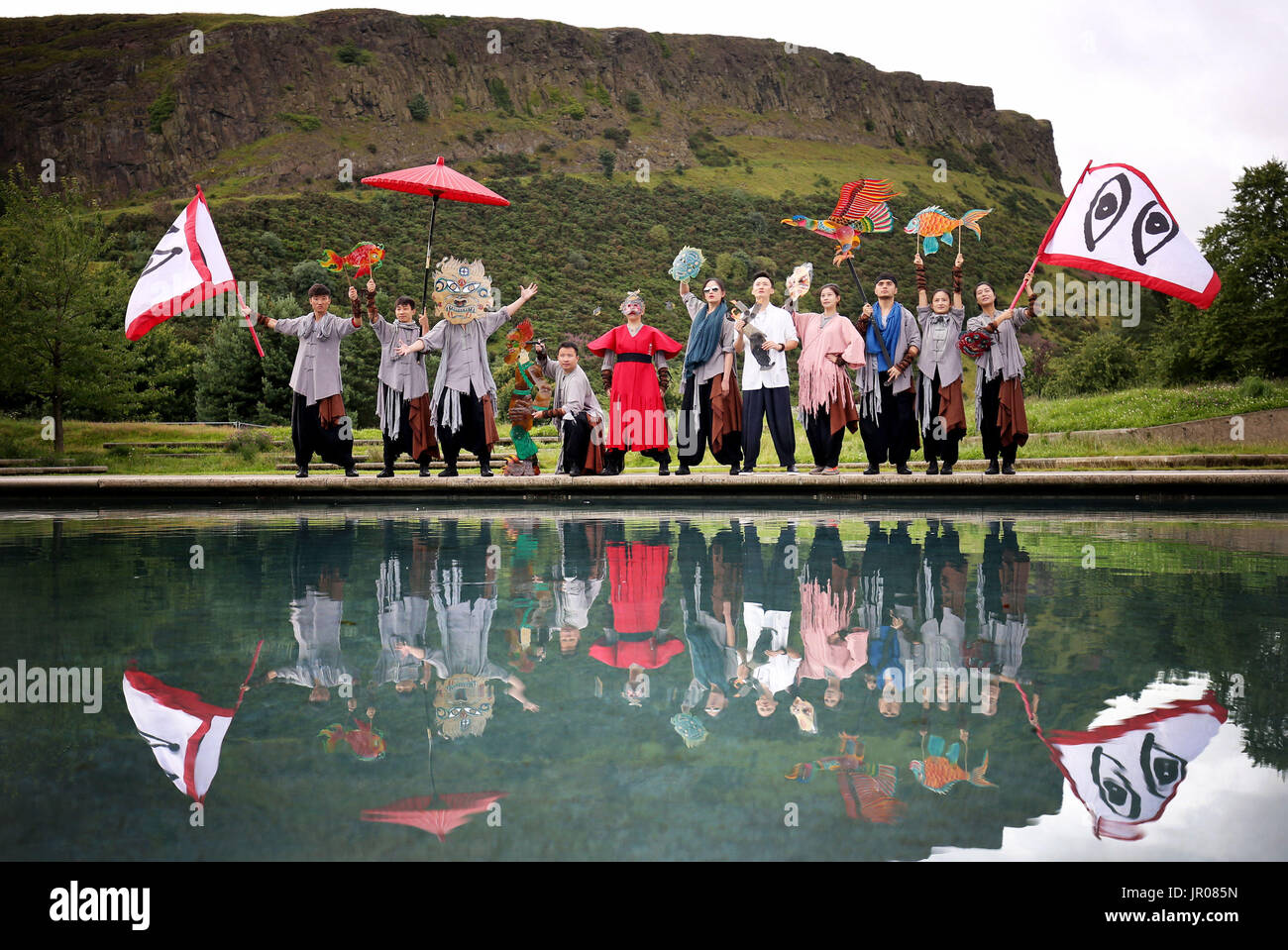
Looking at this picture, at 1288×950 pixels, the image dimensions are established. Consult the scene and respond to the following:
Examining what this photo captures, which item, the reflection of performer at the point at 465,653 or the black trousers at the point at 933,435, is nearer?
the reflection of performer at the point at 465,653

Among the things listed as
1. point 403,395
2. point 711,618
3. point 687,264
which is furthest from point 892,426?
point 711,618

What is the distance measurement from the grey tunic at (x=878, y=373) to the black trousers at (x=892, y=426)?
0.06m

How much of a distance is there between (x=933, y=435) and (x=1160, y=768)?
871 centimetres

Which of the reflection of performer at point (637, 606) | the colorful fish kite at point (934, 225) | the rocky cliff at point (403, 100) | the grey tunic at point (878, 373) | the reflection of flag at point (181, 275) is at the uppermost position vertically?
the rocky cliff at point (403, 100)

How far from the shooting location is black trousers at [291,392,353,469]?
11.3 metres

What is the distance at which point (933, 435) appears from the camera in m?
10.7

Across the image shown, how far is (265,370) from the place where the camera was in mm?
34188

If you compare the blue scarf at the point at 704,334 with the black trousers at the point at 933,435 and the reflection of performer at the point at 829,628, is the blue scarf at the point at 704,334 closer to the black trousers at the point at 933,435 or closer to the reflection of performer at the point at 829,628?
the black trousers at the point at 933,435

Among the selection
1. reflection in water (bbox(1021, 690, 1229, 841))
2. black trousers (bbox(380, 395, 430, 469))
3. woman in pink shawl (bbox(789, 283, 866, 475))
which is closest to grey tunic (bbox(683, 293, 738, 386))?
woman in pink shawl (bbox(789, 283, 866, 475))

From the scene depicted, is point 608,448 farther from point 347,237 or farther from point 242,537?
point 347,237

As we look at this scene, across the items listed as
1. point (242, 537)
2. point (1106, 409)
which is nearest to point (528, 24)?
point (1106, 409)

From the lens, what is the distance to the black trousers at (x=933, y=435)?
34.8 feet

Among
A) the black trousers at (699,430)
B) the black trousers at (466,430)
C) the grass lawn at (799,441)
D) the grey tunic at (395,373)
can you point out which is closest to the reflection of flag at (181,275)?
the grey tunic at (395,373)
